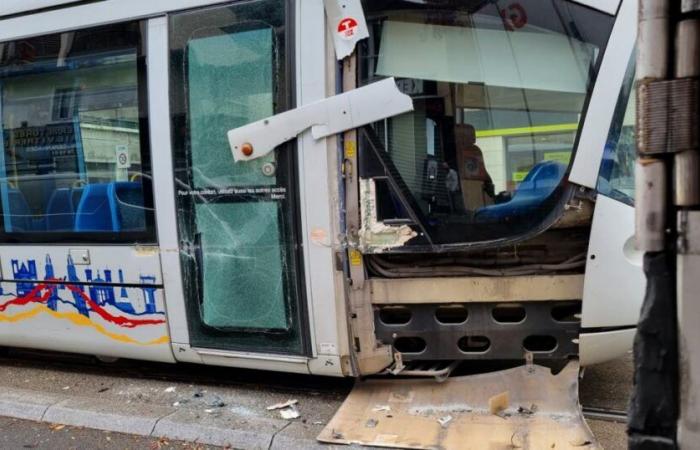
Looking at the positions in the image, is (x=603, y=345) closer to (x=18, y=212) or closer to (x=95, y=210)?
(x=95, y=210)

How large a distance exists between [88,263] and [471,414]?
2741 mm

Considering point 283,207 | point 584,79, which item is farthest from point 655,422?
point 283,207

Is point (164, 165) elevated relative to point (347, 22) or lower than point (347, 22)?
lower

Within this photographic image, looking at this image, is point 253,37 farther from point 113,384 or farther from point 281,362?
point 113,384

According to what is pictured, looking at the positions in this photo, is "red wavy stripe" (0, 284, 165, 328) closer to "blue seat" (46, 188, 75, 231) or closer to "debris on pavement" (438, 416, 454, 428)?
"blue seat" (46, 188, 75, 231)

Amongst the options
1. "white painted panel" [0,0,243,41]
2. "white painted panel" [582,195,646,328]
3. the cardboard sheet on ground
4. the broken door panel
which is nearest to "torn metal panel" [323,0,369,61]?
"white painted panel" [0,0,243,41]

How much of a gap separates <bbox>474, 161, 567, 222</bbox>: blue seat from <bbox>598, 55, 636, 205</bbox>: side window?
0.72 ft

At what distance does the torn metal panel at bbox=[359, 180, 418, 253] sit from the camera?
3293mm

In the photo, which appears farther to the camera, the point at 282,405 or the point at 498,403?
the point at 282,405

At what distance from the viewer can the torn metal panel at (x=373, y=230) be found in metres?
3.29

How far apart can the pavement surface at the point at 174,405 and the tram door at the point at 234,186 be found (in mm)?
421

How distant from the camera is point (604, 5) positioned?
2969 millimetres

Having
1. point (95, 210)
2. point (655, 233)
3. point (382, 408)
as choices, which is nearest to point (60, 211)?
point (95, 210)

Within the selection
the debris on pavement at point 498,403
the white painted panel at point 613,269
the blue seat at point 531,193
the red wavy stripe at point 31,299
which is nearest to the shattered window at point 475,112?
the blue seat at point 531,193
